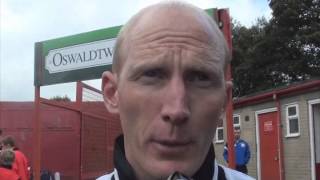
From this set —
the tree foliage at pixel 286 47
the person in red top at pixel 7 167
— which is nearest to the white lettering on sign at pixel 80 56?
the person in red top at pixel 7 167

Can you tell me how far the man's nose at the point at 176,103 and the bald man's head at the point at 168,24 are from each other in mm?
175

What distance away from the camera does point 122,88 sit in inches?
59.1

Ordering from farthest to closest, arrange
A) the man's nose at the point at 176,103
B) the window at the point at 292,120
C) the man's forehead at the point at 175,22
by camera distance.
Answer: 1. the window at the point at 292,120
2. the man's forehead at the point at 175,22
3. the man's nose at the point at 176,103

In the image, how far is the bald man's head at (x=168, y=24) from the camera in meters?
1.51

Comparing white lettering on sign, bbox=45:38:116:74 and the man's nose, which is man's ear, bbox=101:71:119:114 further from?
white lettering on sign, bbox=45:38:116:74

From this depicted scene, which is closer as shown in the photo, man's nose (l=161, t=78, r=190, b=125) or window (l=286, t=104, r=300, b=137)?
man's nose (l=161, t=78, r=190, b=125)

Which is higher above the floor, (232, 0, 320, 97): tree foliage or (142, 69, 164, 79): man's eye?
(232, 0, 320, 97): tree foliage

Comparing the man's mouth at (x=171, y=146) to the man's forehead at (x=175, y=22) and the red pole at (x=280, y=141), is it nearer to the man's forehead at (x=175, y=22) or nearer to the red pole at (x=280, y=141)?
the man's forehead at (x=175, y=22)

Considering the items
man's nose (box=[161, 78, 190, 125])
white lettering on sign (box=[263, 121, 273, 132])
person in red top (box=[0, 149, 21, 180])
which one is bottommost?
person in red top (box=[0, 149, 21, 180])

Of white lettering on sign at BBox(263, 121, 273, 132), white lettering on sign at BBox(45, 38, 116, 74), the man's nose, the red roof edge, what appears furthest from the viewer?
white lettering on sign at BBox(263, 121, 273, 132)

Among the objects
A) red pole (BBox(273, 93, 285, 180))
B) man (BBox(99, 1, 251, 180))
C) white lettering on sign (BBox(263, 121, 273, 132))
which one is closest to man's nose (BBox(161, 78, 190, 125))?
man (BBox(99, 1, 251, 180))

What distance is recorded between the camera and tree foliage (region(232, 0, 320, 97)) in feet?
133

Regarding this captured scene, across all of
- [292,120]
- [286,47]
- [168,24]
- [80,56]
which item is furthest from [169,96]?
[286,47]

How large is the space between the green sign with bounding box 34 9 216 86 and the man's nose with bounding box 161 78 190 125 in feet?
20.9
